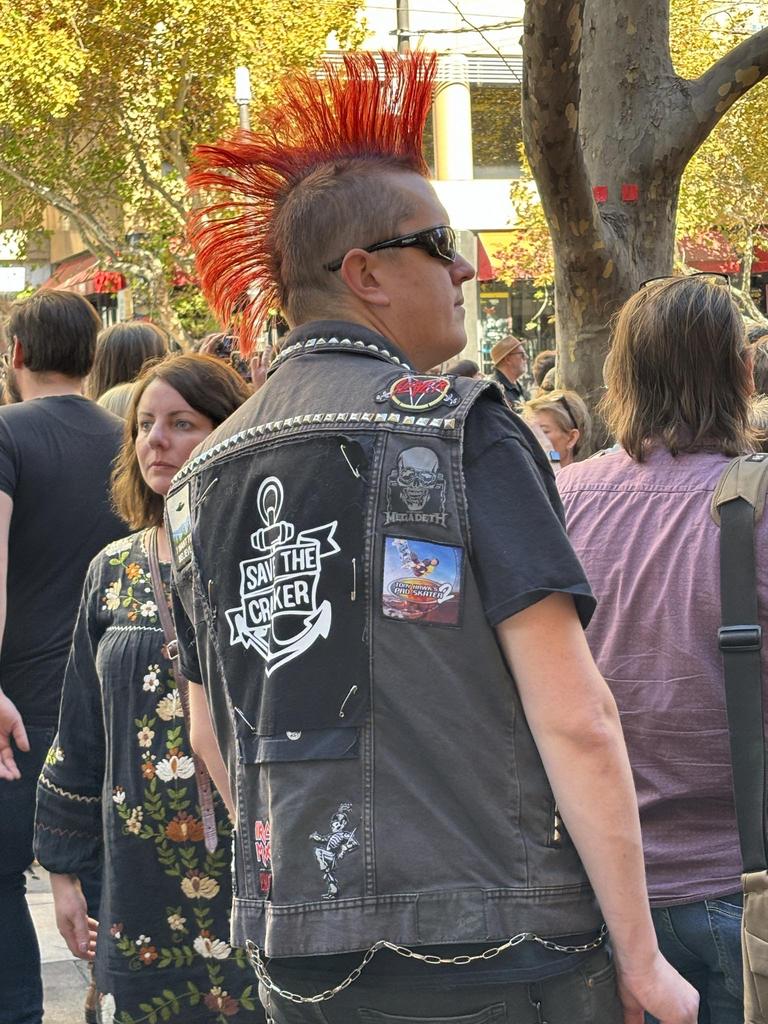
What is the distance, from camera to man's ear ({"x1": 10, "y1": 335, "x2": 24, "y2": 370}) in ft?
15.0

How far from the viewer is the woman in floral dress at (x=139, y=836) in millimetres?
3213

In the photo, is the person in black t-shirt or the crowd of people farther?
the person in black t-shirt

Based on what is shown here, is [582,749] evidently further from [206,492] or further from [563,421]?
[563,421]

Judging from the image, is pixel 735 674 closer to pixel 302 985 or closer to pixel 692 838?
pixel 692 838

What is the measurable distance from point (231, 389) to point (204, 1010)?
4.63 feet

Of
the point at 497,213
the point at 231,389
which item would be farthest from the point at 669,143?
the point at 497,213

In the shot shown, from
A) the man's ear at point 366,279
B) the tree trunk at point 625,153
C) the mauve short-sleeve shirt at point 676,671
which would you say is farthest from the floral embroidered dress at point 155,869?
the tree trunk at point 625,153

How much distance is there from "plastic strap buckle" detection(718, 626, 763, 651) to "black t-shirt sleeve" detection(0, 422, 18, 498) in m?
2.29

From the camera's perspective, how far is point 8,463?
13.8ft

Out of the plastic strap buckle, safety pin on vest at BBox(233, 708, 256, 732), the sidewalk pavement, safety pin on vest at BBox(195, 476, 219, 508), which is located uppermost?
safety pin on vest at BBox(195, 476, 219, 508)

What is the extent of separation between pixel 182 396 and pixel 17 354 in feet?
4.19

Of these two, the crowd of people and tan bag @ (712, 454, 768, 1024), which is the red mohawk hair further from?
tan bag @ (712, 454, 768, 1024)

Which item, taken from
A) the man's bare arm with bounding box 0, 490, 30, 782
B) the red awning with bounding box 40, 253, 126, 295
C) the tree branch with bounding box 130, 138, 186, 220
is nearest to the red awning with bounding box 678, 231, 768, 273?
the tree branch with bounding box 130, 138, 186, 220

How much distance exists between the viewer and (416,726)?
1875 mm
